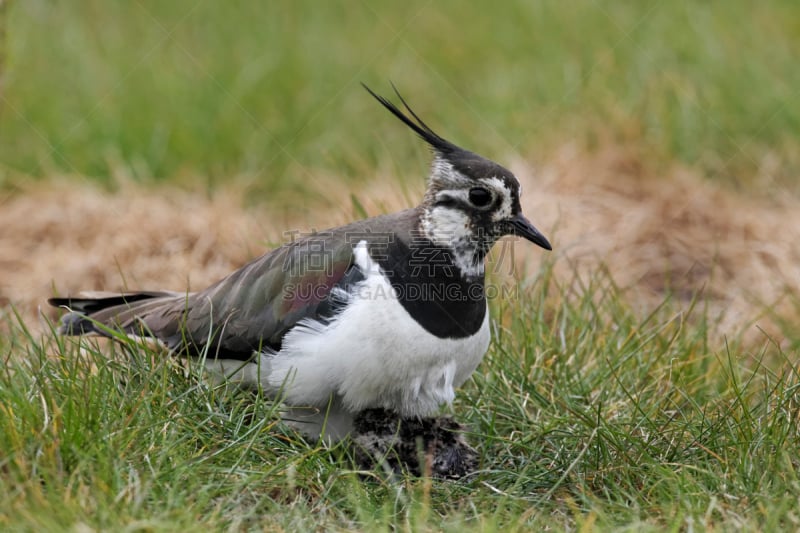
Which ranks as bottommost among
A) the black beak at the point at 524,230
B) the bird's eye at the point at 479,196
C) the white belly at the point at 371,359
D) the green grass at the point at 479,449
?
the green grass at the point at 479,449

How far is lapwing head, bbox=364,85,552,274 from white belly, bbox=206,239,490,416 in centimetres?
29

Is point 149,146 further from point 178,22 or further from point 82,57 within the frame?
point 178,22

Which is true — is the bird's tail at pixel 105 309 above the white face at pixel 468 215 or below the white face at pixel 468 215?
below

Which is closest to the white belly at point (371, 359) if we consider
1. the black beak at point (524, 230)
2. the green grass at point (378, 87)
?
the black beak at point (524, 230)

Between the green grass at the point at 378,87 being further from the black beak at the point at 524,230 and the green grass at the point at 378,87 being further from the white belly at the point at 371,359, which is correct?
the white belly at the point at 371,359

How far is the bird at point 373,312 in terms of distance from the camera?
3.89 m

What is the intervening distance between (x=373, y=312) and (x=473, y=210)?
2.01ft

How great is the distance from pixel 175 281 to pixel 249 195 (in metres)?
1.47

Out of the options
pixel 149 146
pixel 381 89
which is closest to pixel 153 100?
pixel 149 146

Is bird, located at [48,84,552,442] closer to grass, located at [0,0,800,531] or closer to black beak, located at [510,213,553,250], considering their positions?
black beak, located at [510,213,553,250]

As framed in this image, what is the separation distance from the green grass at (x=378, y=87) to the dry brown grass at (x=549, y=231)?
0.33m

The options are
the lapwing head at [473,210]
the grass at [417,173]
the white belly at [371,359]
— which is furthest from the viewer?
the lapwing head at [473,210]

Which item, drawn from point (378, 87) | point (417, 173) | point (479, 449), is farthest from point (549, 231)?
point (378, 87)

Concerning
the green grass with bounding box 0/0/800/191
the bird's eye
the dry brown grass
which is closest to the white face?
the bird's eye
